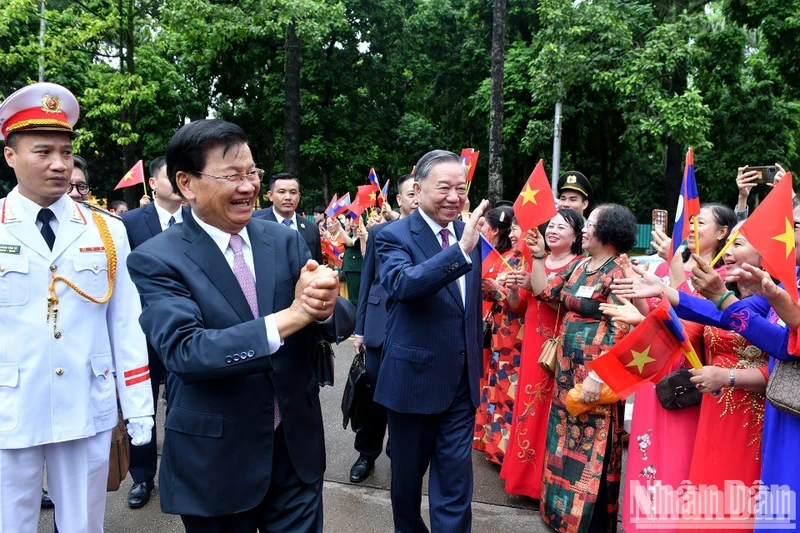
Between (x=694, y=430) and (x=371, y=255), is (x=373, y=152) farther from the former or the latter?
(x=694, y=430)

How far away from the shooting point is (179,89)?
19.5 metres

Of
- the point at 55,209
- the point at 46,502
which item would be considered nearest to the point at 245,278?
the point at 55,209

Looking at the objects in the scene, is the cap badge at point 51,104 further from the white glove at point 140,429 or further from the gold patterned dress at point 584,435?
the gold patterned dress at point 584,435

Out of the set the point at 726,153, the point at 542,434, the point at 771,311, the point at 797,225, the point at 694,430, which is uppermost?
the point at 726,153

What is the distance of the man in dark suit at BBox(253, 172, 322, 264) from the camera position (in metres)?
5.54

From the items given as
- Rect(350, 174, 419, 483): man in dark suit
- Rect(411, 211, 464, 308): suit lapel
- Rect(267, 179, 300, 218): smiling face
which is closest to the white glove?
Rect(411, 211, 464, 308): suit lapel

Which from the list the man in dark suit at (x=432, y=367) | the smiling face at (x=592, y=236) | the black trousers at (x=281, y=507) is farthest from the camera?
the smiling face at (x=592, y=236)

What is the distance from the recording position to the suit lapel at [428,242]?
9.75 ft

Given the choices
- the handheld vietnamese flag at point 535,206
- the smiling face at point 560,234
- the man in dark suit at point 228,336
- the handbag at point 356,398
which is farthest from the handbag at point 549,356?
the man in dark suit at point 228,336

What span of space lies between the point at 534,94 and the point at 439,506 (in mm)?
11513

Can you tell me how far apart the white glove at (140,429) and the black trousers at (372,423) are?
5.48 ft

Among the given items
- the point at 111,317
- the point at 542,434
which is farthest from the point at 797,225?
the point at 111,317

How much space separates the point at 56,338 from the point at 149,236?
1744 millimetres

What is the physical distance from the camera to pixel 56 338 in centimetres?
241
